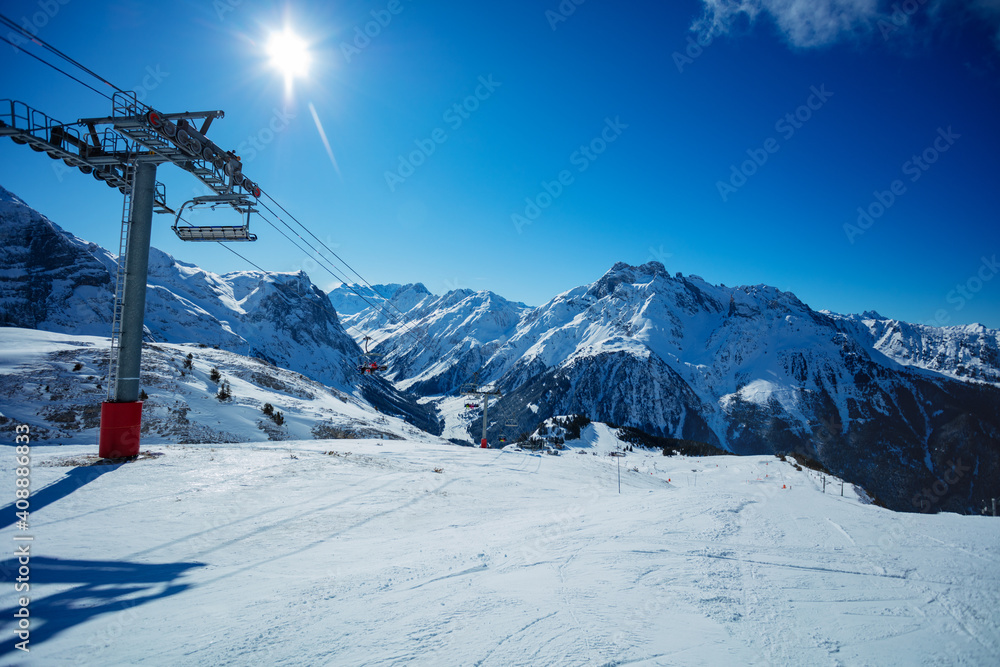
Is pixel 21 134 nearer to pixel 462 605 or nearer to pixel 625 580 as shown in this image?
pixel 462 605

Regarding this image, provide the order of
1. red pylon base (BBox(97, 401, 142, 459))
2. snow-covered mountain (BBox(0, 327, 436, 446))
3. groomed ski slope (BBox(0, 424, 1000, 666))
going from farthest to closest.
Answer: snow-covered mountain (BBox(0, 327, 436, 446)), red pylon base (BBox(97, 401, 142, 459)), groomed ski slope (BBox(0, 424, 1000, 666))

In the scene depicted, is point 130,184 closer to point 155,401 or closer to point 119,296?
point 119,296

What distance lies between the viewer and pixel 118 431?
12336 millimetres

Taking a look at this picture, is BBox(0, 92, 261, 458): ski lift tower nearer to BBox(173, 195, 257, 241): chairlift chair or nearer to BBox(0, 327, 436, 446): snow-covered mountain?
BBox(173, 195, 257, 241): chairlift chair

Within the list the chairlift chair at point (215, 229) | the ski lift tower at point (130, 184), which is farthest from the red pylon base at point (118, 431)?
the chairlift chair at point (215, 229)

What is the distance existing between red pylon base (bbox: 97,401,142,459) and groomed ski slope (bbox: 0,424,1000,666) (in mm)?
1236

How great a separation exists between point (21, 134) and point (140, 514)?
36.7ft

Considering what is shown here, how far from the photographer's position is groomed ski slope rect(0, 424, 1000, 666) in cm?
402

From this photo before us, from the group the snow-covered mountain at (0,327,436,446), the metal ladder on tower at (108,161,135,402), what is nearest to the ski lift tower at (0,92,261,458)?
the metal ladder on tower at (108,161,135,402)

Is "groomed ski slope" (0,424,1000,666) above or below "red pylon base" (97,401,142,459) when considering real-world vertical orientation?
below

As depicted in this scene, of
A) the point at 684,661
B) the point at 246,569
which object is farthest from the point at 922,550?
the point at 246,569

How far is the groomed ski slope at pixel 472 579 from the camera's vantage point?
402cm

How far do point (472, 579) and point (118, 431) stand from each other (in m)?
12.8

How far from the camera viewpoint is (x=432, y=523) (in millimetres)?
9875
